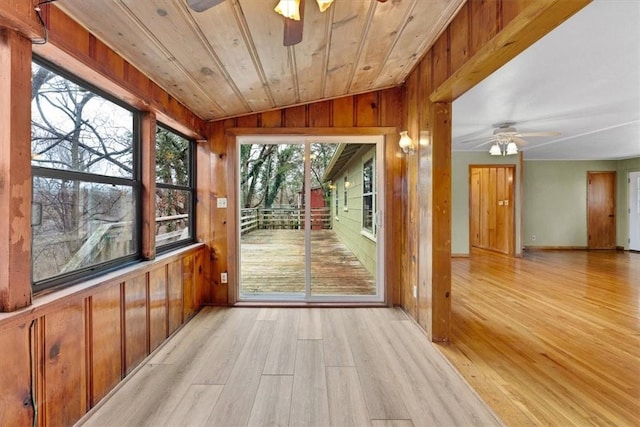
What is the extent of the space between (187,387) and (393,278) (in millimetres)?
2410

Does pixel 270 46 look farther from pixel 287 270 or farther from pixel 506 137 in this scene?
pixel 506 137

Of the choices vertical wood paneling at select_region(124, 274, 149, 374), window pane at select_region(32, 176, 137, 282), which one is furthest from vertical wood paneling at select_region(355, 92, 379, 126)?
vertical wood paneling at select_region(124, 274, 149, 374)

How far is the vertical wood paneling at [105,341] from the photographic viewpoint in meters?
1.82

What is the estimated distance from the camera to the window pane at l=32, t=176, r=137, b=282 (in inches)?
62.7

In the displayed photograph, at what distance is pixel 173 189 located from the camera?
3164 mm

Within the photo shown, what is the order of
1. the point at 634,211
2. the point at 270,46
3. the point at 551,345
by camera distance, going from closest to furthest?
the point at 270,46 → the point at 551,345 → the point at 634,211

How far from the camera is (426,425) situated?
5.48 ft

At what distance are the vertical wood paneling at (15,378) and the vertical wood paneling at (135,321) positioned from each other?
745mm

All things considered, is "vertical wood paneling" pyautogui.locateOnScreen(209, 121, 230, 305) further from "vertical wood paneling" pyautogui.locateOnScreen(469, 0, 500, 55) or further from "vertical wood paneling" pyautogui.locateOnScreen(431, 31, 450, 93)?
"vertical wood paneling" pyautogui.locateOnScreen(469, 0, 500, 55)

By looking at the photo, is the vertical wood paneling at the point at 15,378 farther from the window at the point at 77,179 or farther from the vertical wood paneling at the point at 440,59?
the vertical wood paneling at the point at 440,59

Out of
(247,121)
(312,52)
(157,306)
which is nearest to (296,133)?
(247,121)

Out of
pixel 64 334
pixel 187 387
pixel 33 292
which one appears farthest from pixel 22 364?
pixel 187 387

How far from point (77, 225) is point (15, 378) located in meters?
0.84

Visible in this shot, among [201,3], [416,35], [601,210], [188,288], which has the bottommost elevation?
[188,288]
